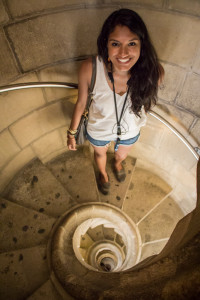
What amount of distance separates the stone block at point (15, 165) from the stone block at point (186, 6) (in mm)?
2541

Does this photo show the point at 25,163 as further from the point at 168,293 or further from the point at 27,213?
the point at 168,293

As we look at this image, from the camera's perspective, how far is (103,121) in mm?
2002

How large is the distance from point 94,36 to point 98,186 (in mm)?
2312

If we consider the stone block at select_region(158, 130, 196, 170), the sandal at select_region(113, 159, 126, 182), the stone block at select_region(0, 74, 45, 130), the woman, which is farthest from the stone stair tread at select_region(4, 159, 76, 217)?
the stone block at select_region(158, 130, 196, 170)

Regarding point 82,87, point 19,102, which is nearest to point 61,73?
point 82,87

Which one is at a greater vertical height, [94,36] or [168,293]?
[94,36]

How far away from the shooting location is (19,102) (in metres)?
2.32

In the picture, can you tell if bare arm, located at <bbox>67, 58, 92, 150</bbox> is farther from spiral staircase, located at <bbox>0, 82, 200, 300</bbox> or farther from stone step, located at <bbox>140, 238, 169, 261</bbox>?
stone step, located at <bbox>140, 238, 169, 261</bbox>

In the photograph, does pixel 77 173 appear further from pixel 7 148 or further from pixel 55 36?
pixel 55 36

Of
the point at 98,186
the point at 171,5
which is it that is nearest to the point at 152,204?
the point at 98,186

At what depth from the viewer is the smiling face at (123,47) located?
148cm

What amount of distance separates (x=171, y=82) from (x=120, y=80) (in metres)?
0.79

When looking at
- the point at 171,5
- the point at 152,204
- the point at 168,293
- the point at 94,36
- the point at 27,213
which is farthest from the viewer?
the point at 152,204

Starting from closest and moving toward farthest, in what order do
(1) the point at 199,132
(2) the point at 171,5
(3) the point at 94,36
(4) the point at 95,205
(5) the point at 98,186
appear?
(2) the point at 171,5 → (3) the point at 94,36 → (1) the point at 199,132 → (4) the point at 95,205 → (5) the point at 98,186
